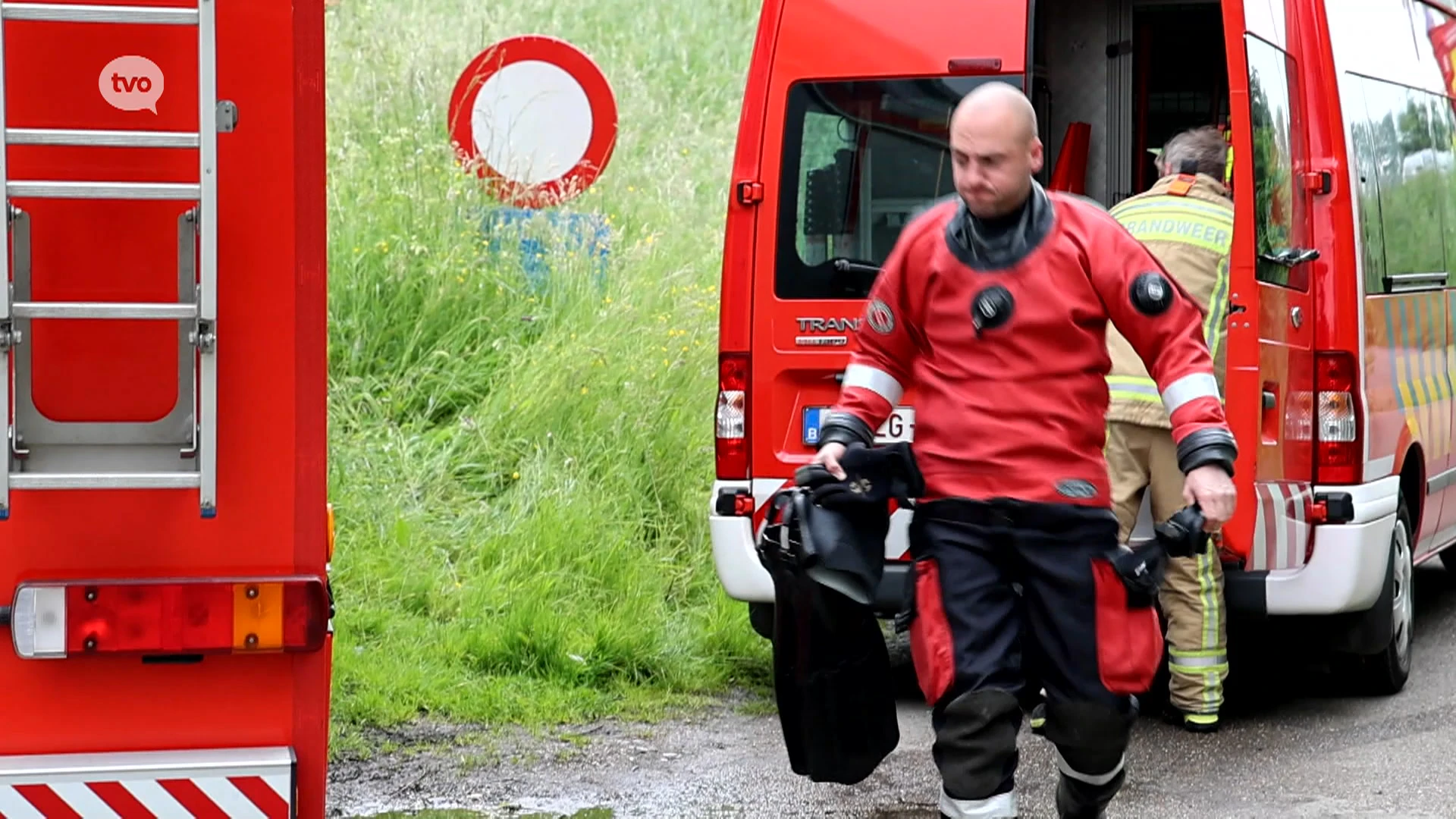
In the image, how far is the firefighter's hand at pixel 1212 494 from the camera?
4.27m

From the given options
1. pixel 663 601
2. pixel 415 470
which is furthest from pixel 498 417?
pixel 663 601

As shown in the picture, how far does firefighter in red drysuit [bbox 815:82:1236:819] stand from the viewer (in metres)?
4.50

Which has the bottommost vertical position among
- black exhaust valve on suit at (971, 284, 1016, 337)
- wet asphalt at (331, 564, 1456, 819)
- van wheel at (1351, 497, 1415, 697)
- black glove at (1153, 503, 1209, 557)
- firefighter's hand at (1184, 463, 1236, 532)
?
wet asphalt at (331, 564, 1456, 819)

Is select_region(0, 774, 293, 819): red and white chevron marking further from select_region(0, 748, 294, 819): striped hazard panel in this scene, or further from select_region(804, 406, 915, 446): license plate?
select_region(804, 406, 915, 446): license plate

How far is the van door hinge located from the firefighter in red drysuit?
2493 mm

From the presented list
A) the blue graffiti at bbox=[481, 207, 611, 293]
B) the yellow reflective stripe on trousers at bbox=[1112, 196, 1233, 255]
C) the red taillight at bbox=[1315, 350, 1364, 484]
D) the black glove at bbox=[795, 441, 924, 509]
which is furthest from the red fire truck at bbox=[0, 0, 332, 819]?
the blue graffiti at bbox=[481, 207, 611, 293]

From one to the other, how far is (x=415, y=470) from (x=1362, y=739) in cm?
423

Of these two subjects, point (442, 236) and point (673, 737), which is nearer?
point (673, 737)

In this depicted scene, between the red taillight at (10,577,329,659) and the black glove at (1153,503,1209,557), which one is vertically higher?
the black glove at (1153,503,1209,557)

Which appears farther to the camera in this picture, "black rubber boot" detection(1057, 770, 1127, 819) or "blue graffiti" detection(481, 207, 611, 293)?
"blue graffiti" detection(481, 207, 611, 293)

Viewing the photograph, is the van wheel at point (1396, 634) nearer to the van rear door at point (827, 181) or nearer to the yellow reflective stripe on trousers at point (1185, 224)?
the yellow reflective stripe on trousers at point (1185, 224)

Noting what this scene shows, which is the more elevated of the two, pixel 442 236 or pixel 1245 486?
pixel 442 236

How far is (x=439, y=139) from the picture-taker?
1214 cm

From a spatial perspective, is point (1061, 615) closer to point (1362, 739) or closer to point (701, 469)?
point (1362, 739)
